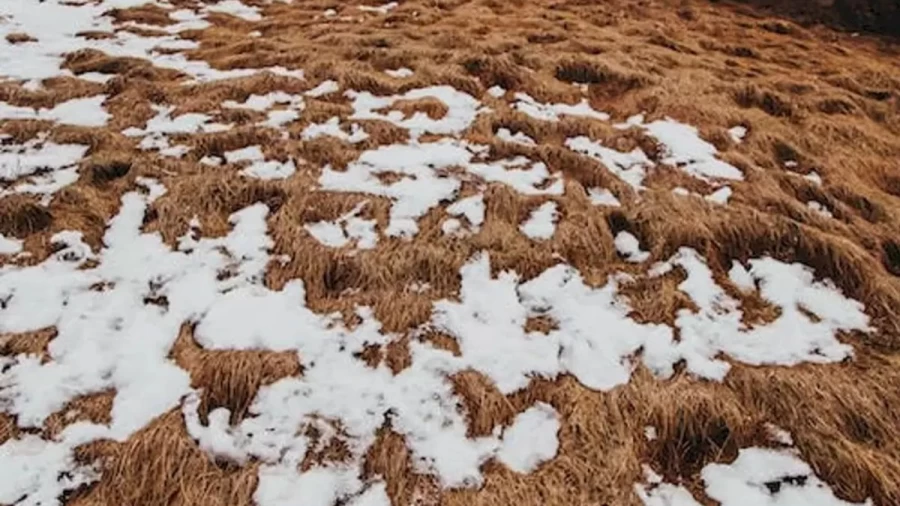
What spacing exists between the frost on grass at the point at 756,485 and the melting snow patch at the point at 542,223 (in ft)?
6.40

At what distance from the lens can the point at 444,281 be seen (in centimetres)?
→ 430

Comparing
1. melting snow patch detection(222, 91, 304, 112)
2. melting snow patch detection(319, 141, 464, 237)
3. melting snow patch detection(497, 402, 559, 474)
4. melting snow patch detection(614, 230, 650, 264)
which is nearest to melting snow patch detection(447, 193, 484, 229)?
melting snow patch detection(319, 141, 464, 237)

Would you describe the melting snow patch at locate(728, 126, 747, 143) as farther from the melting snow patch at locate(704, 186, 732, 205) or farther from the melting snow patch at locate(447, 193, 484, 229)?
the melting snow patch at locate(447, 193, 484, 229)

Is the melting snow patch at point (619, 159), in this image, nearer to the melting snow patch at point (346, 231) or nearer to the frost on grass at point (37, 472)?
the melting snow patch at point (346, 231)

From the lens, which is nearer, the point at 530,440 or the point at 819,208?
the point at 530,440

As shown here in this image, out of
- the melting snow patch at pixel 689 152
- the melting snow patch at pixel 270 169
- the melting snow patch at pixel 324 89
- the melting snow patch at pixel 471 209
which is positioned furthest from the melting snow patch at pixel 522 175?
the melting snow patch at pixel 324 89

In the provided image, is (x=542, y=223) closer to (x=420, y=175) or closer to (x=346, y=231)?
(x=420, y=175)

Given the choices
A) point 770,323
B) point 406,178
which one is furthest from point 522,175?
point 770,323

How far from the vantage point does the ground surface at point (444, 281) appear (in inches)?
127

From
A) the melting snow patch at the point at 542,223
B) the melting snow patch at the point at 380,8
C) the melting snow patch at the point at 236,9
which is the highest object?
the melting snow patch at the point at 380,8

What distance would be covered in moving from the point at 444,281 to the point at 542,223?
3.26 feet

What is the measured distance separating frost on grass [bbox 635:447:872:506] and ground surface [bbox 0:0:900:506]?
0.01 metres

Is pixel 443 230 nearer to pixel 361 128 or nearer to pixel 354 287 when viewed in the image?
pixel 354 287

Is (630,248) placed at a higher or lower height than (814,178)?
lower
